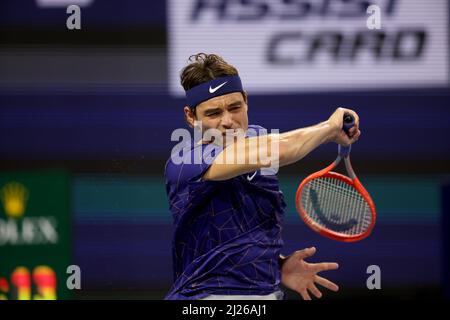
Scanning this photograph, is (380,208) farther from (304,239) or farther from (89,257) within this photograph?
(89,257)

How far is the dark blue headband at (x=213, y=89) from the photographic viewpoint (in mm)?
3895

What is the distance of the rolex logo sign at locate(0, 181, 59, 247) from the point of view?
5.34 metres

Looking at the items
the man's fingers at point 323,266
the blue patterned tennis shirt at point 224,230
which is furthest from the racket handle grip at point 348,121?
the man's fingers at point 323,266

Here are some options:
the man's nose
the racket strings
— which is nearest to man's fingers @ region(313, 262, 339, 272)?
the racket strings

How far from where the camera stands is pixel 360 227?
4457 millimetres

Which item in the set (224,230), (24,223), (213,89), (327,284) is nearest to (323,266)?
(327,284)

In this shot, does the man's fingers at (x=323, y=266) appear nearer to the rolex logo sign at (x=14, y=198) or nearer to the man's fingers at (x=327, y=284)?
the man's fingers at (x=327, y=284)

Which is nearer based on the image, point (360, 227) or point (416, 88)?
point (360, 227)

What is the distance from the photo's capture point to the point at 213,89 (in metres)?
3.90

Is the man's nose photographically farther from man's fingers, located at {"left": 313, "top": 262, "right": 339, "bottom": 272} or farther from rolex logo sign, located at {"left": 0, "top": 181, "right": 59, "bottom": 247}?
rolex logo sign, located at {"left": 0, "top": 181, "right": 59, "bottom": 247}

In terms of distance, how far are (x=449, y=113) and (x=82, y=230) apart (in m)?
2.10

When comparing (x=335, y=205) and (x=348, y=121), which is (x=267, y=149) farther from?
(x=335, y=205)
